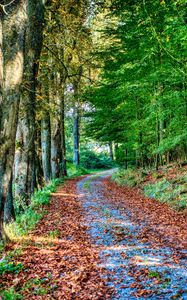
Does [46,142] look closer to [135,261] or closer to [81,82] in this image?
[81,82]

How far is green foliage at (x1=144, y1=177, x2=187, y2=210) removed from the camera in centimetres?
1096

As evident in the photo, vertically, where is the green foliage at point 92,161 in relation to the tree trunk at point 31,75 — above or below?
below

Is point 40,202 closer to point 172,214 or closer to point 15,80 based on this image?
point 172,214

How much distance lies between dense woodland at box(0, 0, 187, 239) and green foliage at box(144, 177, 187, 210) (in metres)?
1.49

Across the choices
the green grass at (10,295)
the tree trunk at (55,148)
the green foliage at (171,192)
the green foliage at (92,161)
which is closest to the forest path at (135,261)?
the green grass at (10,295)

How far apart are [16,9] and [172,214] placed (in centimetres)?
748

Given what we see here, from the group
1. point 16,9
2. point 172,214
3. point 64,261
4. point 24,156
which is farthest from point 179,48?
point 64,261

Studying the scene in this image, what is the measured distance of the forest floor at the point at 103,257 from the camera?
448cm

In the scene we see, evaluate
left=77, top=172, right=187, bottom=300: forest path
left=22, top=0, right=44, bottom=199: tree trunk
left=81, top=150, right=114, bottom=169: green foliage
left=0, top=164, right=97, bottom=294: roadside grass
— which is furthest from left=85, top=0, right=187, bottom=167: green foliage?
left=81, top=150, right=114, bottom=169: green foliage

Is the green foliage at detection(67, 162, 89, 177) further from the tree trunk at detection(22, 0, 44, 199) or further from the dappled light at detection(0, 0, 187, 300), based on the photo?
the tree trunk at detection(22, 0, 44, 199)

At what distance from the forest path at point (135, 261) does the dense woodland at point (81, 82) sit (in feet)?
7.15

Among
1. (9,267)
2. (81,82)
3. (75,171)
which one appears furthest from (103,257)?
(75,171)

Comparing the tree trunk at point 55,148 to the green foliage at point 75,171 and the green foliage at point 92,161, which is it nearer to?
the green foliage at point 75,171

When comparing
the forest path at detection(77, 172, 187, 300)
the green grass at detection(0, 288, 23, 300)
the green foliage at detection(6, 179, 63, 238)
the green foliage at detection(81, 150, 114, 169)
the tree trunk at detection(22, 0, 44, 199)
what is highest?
the tree trunk at detection(22, 0, 44, 199)
